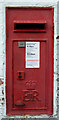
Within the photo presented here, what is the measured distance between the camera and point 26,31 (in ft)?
7.64

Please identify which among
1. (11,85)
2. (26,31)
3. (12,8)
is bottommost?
(11,85)

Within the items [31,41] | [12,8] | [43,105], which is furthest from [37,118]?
[12,8]

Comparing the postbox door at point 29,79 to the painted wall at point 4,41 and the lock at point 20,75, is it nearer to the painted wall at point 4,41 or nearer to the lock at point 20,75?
the lock at point 20,75

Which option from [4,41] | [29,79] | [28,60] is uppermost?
[4,41]

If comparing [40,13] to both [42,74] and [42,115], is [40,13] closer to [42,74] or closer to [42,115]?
[42,74]

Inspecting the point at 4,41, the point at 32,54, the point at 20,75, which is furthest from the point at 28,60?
the point at 4,41

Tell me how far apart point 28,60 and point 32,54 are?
4.4 inches

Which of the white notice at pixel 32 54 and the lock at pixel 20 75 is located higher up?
the white notice at pixel 32 54

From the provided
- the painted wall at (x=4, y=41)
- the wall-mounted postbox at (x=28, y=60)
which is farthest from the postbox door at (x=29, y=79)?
the painted wall at (x=4, y=41)

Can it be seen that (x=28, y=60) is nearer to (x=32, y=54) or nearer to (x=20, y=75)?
(x=32, y=54)

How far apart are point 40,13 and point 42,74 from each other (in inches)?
37.3

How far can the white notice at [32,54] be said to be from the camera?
7.74 feet

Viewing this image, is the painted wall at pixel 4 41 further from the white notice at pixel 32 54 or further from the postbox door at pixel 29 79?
the white notice at pixel 32 54

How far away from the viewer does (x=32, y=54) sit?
2369 millimetres
